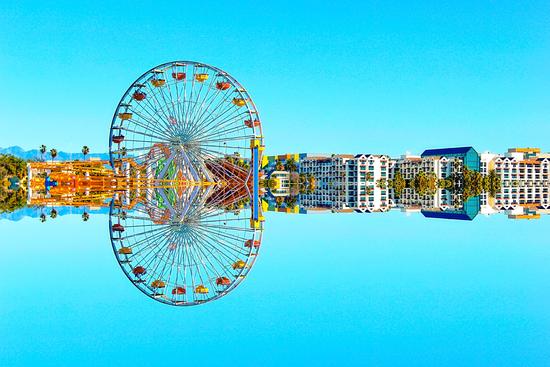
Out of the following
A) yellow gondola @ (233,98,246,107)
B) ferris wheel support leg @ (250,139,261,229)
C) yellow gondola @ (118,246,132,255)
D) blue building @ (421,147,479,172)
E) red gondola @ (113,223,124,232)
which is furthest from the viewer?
blue building @ (421,147,479,172)

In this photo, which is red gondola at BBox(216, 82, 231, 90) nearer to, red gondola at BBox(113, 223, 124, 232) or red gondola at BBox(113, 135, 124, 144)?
red gondola at BBox(113, 135, 124, 144)

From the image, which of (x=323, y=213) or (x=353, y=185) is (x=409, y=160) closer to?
(x=353, y=185)

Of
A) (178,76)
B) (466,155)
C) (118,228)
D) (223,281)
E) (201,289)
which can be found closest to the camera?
(201,289)

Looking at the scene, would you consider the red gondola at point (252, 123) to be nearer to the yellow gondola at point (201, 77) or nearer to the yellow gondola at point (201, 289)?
the yellow gondola at point (201, 77)

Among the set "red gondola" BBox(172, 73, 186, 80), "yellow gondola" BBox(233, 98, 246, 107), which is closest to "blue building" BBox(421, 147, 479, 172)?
"yellow gondola" BBox(233, 98, 246, 107)

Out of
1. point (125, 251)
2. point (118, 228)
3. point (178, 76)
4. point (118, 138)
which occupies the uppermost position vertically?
point (178, 76)

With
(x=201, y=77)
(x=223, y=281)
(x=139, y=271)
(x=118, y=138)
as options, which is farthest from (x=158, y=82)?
(x=223, y=281)

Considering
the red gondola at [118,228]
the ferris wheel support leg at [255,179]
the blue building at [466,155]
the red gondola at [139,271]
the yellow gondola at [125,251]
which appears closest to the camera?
the red gondola at [139,271]

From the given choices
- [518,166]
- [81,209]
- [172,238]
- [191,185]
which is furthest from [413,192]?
[172,238]

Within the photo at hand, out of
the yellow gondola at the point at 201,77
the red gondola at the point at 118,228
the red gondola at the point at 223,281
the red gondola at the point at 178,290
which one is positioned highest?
the yellow gondola at the point at 201,77

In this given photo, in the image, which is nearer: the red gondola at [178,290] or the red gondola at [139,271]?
the red gondola at [178,290]

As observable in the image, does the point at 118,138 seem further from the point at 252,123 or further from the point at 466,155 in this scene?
the point at 466,155

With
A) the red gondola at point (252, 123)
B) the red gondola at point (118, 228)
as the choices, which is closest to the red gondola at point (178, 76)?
the red gondola at point (252, 123)
